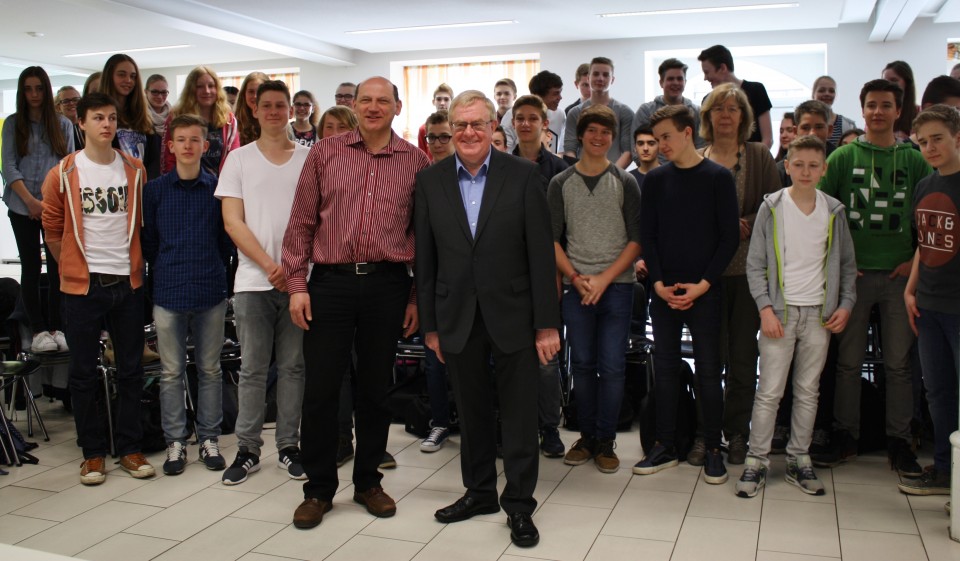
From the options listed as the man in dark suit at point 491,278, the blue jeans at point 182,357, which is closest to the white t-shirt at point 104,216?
the blue jeans at point 182,357

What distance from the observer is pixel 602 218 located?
151 inches

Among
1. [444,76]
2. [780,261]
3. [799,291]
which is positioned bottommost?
[799,291]

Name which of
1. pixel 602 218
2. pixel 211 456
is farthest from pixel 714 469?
pixel 211 456

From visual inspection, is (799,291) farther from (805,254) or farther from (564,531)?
(564,531)

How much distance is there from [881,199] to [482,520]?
Answer: 7.13 feet

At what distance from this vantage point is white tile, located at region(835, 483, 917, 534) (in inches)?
124

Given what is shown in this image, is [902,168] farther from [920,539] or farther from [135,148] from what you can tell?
[135,148]

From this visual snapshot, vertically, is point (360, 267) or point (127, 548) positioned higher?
point (360, 267)

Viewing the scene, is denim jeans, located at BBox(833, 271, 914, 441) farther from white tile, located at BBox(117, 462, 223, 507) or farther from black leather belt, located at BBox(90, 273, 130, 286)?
black leather belt, located at BBox(90, 273, 130, 286)

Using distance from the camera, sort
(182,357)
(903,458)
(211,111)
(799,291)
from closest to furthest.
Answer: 1. (799,291)
2. (903,458)
3. (182,357)
4. (211,111)

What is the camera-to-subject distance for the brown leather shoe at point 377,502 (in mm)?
3340

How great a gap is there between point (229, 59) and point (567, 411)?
1209 centimetres

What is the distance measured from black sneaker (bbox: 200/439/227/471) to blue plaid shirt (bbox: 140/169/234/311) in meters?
0.67

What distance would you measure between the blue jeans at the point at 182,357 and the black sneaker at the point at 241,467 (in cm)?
33
